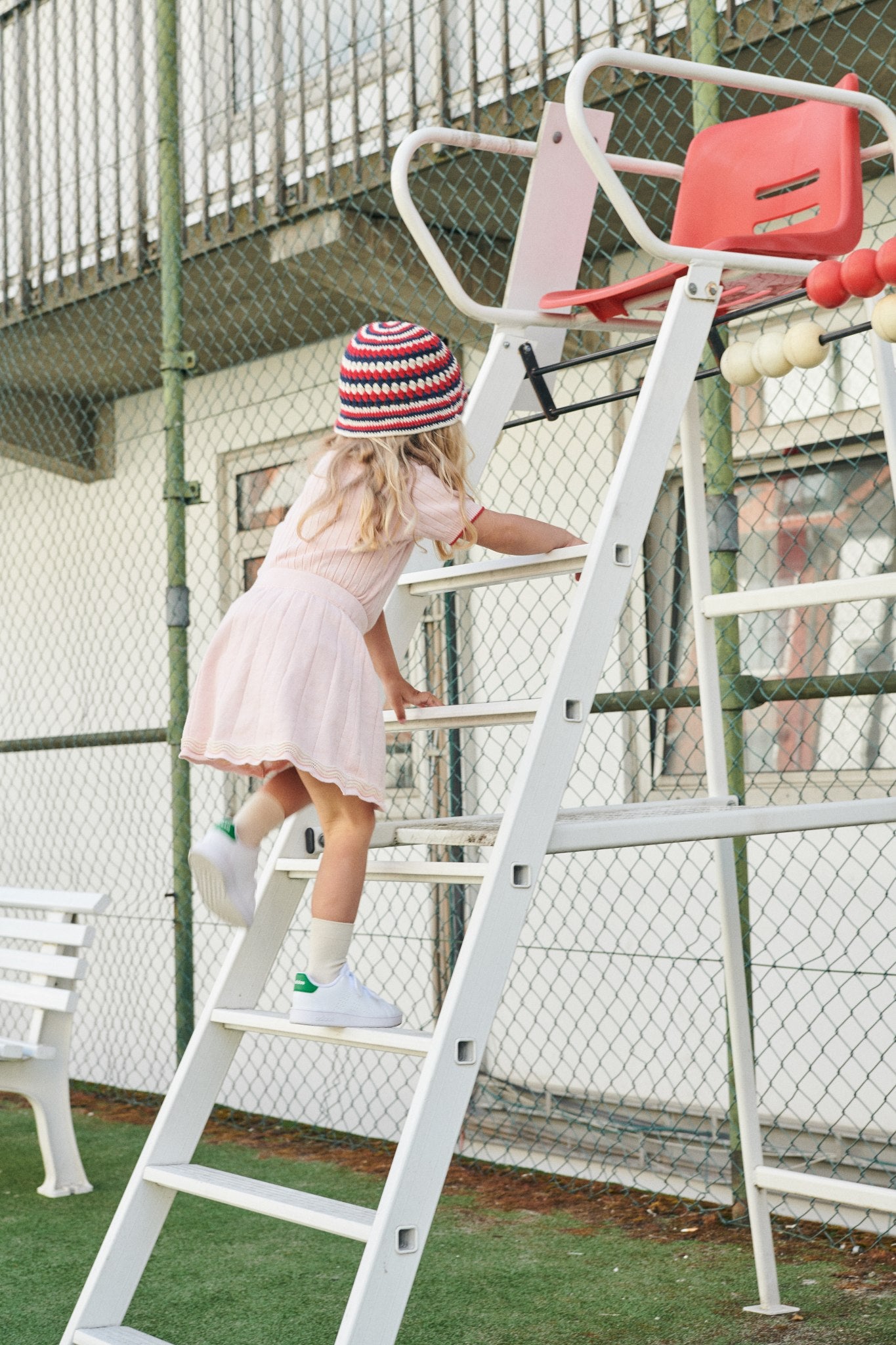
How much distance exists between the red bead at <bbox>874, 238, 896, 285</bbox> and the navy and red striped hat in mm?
635

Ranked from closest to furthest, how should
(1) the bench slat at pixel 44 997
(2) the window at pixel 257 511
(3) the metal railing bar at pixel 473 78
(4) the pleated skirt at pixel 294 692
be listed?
1. (4) the pleated skirt at pixel 294 692
2. (1) the bench slat at pixel 44 997
3. (3) the metal railing bar at pixel 473 78
4. (2) the window at pixel 257 511

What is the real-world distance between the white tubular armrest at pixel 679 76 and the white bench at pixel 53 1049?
2.49 meters

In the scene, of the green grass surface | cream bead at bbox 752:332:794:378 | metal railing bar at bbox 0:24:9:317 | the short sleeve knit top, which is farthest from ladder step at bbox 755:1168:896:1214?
metal railing bar at bbox 0:24:9:317

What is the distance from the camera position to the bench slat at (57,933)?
12.7 feet

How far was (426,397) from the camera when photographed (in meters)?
2.24

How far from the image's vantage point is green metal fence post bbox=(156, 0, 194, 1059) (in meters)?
4.34

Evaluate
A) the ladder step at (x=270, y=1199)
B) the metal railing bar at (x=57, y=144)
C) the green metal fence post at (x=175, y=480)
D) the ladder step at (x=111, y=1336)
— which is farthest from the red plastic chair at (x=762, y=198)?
the metal railing bar at (x=57, y=144)

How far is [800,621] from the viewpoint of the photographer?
439 cm

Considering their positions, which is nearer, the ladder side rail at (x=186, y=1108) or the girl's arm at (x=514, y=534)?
the ladder side rail at (x=186, y=1108)

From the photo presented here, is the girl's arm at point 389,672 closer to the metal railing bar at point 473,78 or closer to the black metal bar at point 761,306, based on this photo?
the black metal bar at point 761,306

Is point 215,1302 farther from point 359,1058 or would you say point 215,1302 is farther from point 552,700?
point 359,1058

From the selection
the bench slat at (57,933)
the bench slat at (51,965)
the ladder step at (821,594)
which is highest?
the ladder step at (821,594)

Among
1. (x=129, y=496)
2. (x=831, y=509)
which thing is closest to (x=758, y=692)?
(x=831, y=509)

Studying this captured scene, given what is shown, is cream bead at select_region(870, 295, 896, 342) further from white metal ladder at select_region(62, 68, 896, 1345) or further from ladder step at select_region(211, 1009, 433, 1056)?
ladder step at select_region(211, 1009, 433, 1056)
